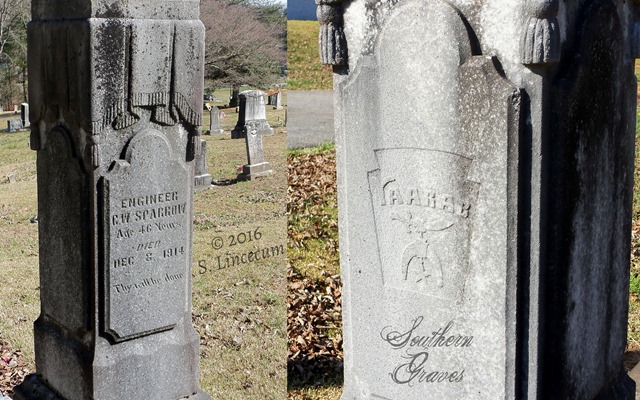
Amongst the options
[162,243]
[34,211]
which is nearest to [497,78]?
[162,243]

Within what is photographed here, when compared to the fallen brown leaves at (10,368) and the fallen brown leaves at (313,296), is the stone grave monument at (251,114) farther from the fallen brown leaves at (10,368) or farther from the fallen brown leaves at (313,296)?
the fallen brown leaves at (10,368)

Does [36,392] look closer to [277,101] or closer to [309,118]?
[277,101]

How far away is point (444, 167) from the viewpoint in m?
3.35

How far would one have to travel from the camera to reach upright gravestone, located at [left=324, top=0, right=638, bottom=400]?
125 inches

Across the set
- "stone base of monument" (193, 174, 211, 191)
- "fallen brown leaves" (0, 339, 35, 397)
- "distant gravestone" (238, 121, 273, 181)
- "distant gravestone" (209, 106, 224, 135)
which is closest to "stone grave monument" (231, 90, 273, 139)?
"distant gravestone" (238, 121, 273, 181)

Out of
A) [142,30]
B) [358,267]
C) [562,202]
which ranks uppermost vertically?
[142,30]

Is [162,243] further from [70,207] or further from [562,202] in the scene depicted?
[562,202]

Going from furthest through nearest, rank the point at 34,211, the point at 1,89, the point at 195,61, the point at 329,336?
the point at 1,89, the point at 34,211, the point at 329,336, the point at 195,61

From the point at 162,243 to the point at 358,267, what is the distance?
5.84ft

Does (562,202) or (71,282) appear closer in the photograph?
(562,202)

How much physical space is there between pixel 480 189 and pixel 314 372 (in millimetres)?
3098

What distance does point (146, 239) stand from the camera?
5047mm

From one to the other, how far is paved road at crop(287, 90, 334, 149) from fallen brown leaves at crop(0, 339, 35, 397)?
699cm

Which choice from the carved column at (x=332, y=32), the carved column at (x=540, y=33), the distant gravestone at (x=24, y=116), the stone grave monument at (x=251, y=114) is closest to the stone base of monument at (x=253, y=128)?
the stone grave monument at (x=251, y=114)
